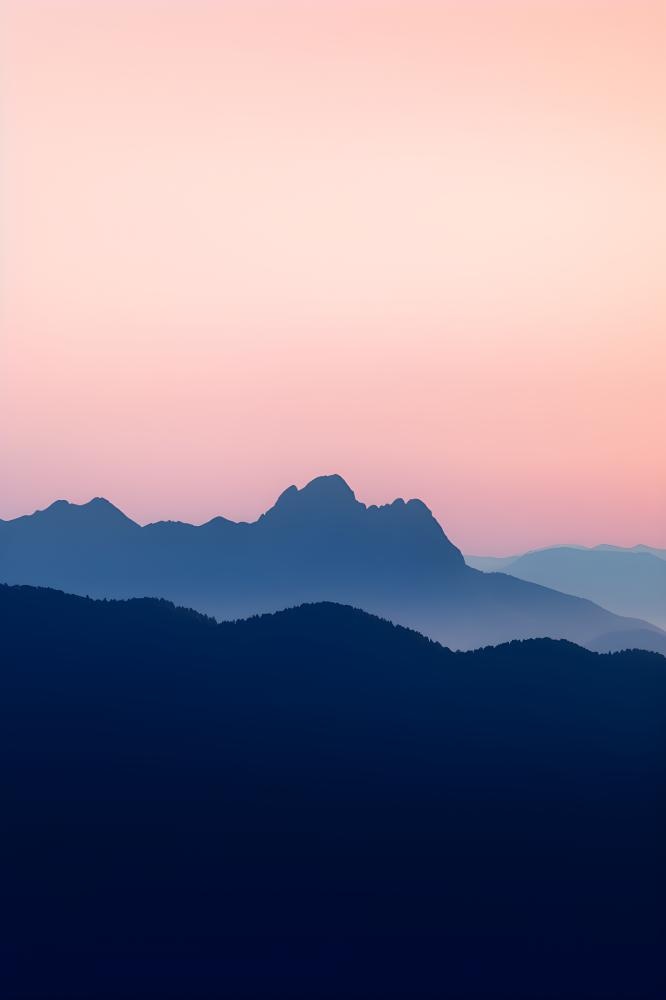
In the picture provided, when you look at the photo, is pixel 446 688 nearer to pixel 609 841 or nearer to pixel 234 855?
pixel 609 841

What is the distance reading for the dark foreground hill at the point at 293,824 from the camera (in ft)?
263

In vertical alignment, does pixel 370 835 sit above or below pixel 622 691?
below

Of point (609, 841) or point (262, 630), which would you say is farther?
point (262, 630)

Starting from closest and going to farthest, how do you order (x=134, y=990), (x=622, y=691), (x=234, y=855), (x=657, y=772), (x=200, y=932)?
(x=134, y=990) < (x=200, y=932) < (x=234, y=855) < (x=657, y=772) < (x=622, y=691)

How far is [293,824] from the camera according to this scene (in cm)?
8969

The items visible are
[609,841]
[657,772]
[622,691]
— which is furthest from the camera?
[622,691]

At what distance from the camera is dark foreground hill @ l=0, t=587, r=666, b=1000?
80188 millimetres

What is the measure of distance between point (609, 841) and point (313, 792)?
2457cm

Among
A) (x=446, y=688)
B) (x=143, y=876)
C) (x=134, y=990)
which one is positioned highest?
(x=446, y=688)

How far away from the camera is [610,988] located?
280 ft

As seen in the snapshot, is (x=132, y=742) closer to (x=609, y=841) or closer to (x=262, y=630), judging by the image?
(x=262, y=630)

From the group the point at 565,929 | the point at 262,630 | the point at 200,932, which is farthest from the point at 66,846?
the point at 565,929

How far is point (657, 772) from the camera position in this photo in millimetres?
103875

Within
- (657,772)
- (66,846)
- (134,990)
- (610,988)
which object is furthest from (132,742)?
(657,772)
